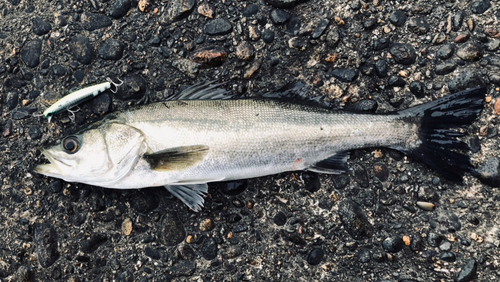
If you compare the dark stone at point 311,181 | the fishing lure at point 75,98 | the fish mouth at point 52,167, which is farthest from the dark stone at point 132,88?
the dark stone at point 311,181

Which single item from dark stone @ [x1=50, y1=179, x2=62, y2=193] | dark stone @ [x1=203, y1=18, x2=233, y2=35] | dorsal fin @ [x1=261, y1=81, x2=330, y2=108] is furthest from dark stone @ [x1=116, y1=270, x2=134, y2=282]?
dark stone @ [x1=203, y1=18, x2=233, y2=35]

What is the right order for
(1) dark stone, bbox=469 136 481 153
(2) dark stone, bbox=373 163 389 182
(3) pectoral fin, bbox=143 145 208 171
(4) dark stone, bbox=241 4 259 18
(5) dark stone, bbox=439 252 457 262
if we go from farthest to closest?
1. (4) dark stone, bbox=241 4 259 18
2. (2) dark stone, bbox=373 163 389 182
3. (1) dark stone, bbox=469 136 481 153
4. (5) dark stone, bbox=439 252 457 262
5. (3) pectoral fin, bbox=143 145 208 171

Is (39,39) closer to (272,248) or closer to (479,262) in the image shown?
(272,248)

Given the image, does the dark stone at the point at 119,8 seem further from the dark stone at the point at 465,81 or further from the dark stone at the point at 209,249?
the dark stone at the point at 465,81

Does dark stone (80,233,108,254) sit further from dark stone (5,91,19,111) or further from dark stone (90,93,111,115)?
dark stone (5,91,19,111)

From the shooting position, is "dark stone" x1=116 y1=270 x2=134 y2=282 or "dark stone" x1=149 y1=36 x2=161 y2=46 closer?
"dark stone" x1=116 y1=270 x2=134 y2=282

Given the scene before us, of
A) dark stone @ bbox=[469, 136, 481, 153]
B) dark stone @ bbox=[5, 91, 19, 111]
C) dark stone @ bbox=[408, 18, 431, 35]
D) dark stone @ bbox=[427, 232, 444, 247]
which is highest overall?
dark stone @ bbox=[408, 18, 431, 35]

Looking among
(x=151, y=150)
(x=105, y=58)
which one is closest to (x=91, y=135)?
(x=151, y=150)
